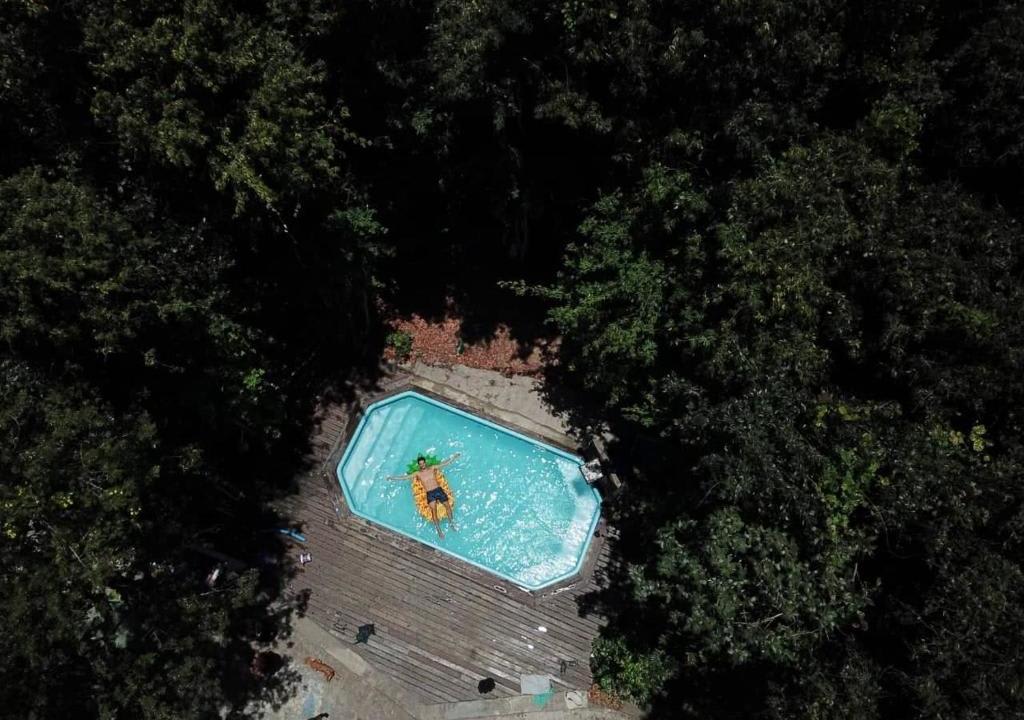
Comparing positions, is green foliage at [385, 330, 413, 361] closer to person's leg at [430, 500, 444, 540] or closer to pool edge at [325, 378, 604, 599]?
pool edge at [325, 378, 604, 599]

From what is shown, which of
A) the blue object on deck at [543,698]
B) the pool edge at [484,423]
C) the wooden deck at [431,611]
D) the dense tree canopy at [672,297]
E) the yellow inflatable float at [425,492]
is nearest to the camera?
the dense tree canopy at [672,297]

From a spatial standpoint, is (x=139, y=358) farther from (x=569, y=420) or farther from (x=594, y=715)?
(x=594, y=715)

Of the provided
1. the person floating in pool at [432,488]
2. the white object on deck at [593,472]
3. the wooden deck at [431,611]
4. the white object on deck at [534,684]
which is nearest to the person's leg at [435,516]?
the person floating in pool at [432,488]

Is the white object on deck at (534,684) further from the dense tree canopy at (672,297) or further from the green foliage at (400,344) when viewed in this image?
the green foliage at (400,344)

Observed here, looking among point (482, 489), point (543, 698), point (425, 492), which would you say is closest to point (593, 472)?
point (482, 489)

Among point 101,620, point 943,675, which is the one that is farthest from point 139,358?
point 943,675

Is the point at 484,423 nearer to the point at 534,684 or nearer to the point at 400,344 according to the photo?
the point at 400,344

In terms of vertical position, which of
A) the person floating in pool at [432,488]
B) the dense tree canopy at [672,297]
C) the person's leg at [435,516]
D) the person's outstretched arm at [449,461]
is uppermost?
the dense tree canopy at [672,297]
